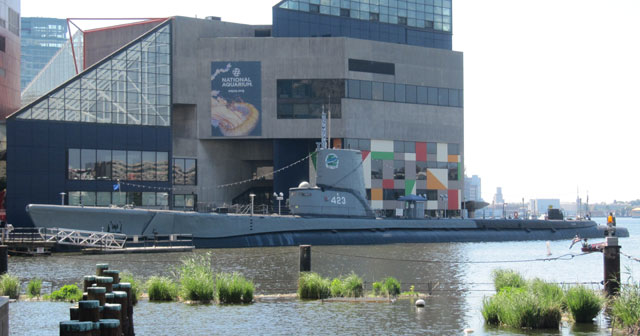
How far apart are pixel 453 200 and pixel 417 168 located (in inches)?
275

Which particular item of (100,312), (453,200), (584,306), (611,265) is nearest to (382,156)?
(453,200)

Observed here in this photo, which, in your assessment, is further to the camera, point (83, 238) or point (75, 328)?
point (83, 238)

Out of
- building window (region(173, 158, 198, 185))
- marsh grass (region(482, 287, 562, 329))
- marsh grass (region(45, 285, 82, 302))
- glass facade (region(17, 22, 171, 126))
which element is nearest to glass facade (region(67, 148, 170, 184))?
glass facade (region(17, 22, 171, 126))

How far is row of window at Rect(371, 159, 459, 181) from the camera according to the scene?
86.4 meters

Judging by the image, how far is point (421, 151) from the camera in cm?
8900

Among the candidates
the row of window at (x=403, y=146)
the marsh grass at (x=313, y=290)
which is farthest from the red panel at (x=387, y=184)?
the marsh grass at (x=313, y=290)

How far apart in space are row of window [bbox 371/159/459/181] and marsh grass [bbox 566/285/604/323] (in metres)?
62.2

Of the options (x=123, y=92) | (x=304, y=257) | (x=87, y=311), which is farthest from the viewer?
(x=123, y=92)

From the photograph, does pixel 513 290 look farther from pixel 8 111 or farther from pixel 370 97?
pixel 8 111

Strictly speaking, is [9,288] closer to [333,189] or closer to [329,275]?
[329,275]

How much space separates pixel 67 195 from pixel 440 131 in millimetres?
41449

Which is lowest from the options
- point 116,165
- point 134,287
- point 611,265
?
point 134,287

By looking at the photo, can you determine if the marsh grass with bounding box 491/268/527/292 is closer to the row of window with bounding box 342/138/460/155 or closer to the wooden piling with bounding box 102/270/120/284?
the wooden piling with bounding box 102/270/120/284

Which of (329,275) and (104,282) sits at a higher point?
(104,282)
